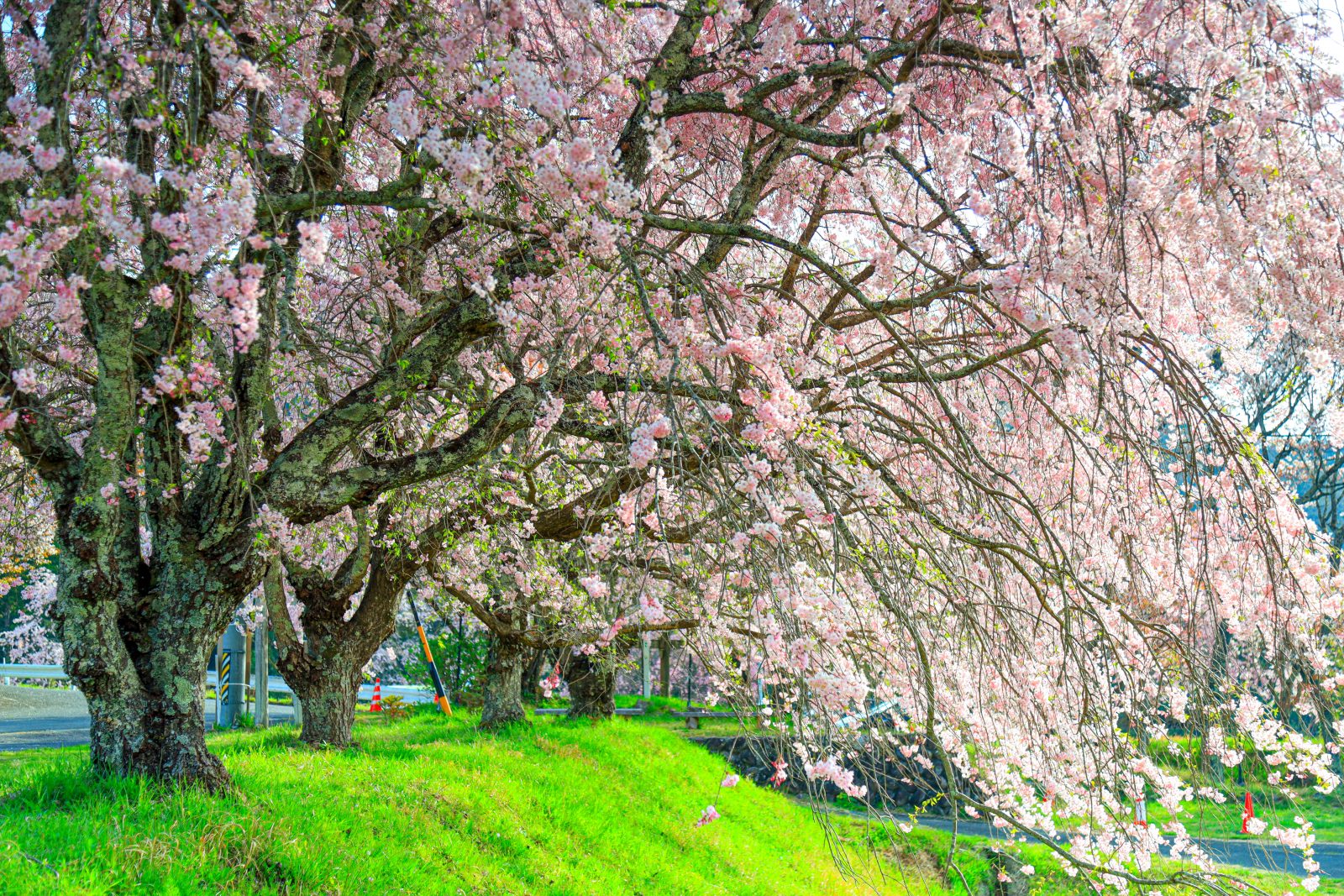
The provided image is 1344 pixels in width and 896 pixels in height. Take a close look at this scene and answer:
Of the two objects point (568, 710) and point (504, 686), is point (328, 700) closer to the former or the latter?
point (504, 686)

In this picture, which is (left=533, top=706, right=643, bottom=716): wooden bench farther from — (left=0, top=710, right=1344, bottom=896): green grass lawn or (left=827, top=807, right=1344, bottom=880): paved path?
(left=827, top=807, right=1344, bottom=880): paved path

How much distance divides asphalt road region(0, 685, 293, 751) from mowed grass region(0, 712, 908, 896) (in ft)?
7.96

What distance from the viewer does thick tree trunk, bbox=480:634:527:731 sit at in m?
12.4

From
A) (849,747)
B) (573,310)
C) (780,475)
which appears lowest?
(849,747)

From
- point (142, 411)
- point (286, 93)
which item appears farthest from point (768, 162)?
point (142, 411)

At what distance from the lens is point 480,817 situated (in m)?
7.12

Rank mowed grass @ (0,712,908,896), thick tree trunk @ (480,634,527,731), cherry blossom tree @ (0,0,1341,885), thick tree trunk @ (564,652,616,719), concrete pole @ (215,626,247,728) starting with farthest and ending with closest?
thick tree trunk @ (564,652,616,719) < thick tree trunk @ (480,634,527,731) < concrete pole @ (215,626,247,728) < mowed grass @ (0,712,908,896) < cherry blossom tree @ (0,0,1341,885)

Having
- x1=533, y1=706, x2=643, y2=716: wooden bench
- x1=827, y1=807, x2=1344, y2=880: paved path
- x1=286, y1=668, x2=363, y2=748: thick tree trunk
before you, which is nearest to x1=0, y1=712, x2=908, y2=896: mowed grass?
x1=286, y1=668, x2=363, y2=748: thick tree trunk

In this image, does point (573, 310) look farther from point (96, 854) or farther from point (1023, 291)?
point (96, 854)

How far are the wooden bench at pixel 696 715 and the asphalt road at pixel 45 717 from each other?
8.16 m

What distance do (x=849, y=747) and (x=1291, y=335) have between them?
301 centimetres

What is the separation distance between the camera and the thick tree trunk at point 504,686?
40.5 feet

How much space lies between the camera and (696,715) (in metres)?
21.2

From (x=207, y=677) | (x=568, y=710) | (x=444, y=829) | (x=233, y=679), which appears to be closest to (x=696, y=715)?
(x=568, y=710)
